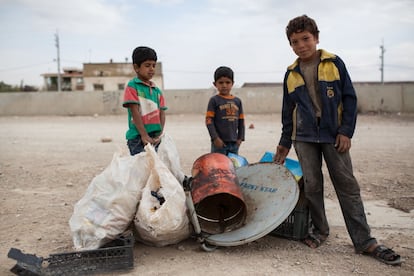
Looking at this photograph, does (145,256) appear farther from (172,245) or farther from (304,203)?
(304,203)

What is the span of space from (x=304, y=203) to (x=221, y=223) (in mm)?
714

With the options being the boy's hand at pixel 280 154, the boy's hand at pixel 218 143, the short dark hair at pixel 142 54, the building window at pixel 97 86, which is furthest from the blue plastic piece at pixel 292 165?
the building window at pixel 97 86

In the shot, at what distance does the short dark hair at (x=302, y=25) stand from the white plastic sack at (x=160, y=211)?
143cm

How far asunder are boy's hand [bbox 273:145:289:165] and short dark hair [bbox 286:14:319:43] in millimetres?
975

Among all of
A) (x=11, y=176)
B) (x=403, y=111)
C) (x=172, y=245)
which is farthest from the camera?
(x=403, y=111)

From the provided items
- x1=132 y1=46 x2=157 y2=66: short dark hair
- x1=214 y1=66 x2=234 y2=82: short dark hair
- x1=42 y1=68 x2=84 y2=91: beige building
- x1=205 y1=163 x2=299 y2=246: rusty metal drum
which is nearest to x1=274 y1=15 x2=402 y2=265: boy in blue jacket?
x1=205 y1=163 x2=299 y2=246: rusty metal drum

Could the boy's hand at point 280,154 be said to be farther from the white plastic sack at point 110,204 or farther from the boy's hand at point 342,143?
the white plastic sack at point 110,204

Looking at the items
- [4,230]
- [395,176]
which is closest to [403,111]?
[395,176]

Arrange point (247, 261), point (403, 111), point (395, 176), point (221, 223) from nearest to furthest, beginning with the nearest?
point (247, 261), point (221, 223), point (395, 176), point (403, 111)

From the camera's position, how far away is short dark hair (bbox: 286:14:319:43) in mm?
2887

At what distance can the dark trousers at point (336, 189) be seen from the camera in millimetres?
2908

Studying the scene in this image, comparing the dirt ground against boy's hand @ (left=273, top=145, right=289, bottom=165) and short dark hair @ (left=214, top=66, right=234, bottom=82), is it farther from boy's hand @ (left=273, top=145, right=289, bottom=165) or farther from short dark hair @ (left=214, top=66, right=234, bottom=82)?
short dark hair @ (left=214, top=66, right=234, bottom=82)

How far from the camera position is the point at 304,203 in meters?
3.17

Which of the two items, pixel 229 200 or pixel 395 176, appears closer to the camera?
pixel 229 200
